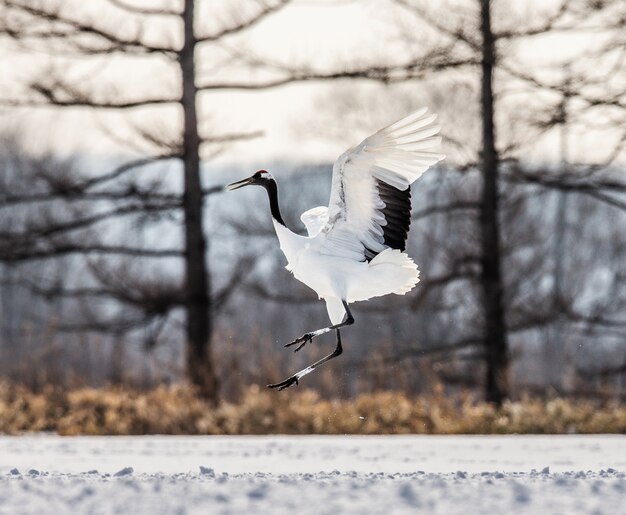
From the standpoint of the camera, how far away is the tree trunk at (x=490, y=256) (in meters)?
14.6

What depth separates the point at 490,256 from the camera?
14883 mm

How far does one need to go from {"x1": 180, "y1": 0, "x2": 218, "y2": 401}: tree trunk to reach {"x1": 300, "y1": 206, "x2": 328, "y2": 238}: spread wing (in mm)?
6226

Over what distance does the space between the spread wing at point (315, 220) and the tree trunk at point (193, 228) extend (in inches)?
245

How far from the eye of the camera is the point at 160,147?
14.9 meters

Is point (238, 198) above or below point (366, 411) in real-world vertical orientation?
above

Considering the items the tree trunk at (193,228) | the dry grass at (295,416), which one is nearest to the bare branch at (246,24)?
the tree trunk at (193,228)

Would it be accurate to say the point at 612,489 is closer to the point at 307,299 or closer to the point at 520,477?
the point at 520,477

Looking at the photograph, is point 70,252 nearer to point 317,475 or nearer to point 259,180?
point 259,180

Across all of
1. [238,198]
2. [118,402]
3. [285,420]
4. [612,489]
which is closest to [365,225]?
[612,489]

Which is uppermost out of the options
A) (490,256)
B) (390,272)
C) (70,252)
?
(70,252)

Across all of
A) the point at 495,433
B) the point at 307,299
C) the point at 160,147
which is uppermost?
the point at 160,147

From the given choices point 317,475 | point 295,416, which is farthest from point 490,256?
point 317,475

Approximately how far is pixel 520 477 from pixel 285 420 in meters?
5.98

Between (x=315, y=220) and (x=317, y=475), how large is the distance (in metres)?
1.92
